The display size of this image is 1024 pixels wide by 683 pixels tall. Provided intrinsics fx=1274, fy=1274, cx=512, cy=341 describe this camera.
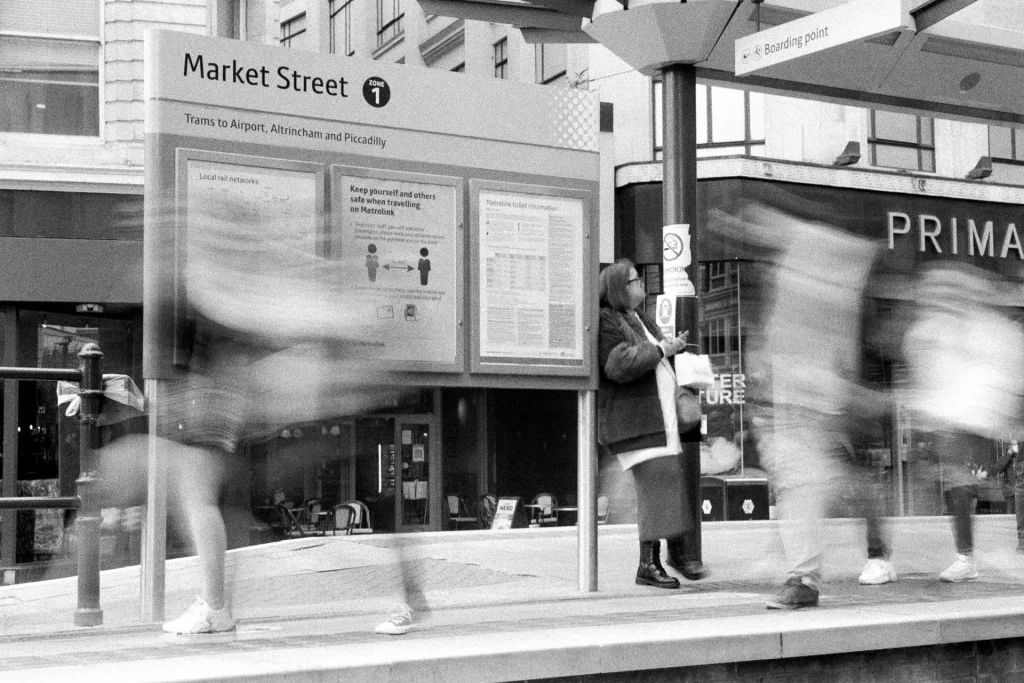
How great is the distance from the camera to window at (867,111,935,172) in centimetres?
1972

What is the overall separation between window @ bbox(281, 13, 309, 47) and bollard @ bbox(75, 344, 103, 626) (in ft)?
74.3

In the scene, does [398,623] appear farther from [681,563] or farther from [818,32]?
[818,32]

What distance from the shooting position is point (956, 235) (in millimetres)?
19875

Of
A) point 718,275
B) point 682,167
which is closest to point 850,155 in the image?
point 718,275

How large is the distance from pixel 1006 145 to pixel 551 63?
24.8 ft

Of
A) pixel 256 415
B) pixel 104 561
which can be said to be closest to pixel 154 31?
pixel 256 415

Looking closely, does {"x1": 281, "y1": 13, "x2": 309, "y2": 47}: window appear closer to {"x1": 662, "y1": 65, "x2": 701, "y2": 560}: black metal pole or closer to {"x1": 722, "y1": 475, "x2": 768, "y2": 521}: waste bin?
{"x1": 722, "y1": 475, "x2": 768, "y2": 521}: waste bin

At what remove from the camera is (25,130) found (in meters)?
15.1

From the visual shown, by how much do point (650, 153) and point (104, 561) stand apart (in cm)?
1358

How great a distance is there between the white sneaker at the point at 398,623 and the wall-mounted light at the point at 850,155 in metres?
15.1

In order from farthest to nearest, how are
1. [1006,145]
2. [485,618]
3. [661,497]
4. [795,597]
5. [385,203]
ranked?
[1006,145], [661,497], [385,203], [795,597], [485,618]

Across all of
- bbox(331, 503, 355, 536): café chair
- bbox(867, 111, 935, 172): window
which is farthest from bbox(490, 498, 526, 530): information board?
bbox(867, 111, 935, 172): window

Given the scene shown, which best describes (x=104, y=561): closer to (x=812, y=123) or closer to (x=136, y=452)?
(x=136, y=452)

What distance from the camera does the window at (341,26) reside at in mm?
27031
